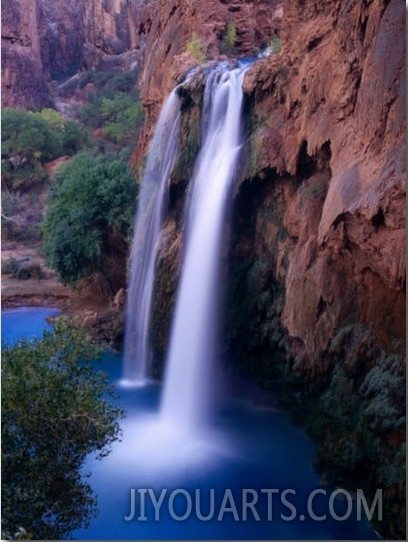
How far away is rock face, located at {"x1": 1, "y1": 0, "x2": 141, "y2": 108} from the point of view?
30.1 metres

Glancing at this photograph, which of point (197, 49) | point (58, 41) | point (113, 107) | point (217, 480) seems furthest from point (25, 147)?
point (217, 480)

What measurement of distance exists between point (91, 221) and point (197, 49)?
5.42 m

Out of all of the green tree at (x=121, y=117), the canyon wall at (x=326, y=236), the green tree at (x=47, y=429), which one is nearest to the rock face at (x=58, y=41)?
the green tree at (x=121, y=117)

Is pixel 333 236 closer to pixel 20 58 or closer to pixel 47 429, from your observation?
pixel 47 429

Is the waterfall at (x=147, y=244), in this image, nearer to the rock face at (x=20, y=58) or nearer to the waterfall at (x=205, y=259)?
the waterfall at (x=205, y=259)

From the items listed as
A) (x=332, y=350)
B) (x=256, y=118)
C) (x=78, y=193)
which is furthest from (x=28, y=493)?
(x=78, y=193)

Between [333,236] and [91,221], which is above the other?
[91,221]

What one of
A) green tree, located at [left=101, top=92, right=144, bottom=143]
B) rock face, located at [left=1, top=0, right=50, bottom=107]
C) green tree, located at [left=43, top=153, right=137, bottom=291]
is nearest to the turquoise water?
green tree, located at [left=43, top=153, right=137, bottom=291]

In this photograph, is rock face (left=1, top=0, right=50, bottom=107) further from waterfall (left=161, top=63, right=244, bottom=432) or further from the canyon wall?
waterfall (left=161, top=63, right=244, bottom=432)

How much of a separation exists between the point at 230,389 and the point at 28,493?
6.40m

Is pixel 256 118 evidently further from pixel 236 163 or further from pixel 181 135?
pixel 181 135

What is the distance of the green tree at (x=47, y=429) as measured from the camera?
214 inches

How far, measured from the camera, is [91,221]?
632 inches

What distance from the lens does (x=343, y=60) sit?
26.8ft
